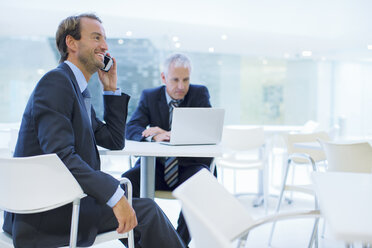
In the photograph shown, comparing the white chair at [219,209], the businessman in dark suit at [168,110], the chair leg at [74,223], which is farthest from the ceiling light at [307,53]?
the chair leg at [74,223]

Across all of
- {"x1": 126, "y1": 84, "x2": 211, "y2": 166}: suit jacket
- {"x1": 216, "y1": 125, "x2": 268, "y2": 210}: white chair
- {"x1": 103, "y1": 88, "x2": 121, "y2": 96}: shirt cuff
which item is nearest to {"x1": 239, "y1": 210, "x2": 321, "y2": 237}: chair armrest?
{"x1": 103, "y1": 88, "x2": 121, "y2": 96}: shirt cuff

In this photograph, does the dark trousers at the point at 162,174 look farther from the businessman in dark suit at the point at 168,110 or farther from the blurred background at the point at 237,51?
the blurred background at the point at 237,51

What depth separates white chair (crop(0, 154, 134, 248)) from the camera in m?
1.25

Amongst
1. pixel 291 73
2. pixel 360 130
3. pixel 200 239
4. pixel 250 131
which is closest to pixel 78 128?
pixel 200 239

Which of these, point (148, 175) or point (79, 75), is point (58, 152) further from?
point (148, 175)

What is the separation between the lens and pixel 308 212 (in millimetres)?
1175

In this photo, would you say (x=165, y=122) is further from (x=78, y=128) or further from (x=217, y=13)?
(x=217, y=13)

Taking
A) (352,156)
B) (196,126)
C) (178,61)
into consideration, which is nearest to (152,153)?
(196,126)

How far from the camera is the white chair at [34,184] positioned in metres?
1.25

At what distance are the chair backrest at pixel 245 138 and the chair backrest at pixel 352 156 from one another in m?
1.71

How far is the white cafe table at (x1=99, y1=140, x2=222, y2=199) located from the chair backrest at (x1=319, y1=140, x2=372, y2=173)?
76cm

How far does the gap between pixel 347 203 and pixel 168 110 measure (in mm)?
1793

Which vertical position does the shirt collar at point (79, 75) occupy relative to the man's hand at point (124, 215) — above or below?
above

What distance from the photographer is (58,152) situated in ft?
4.66
